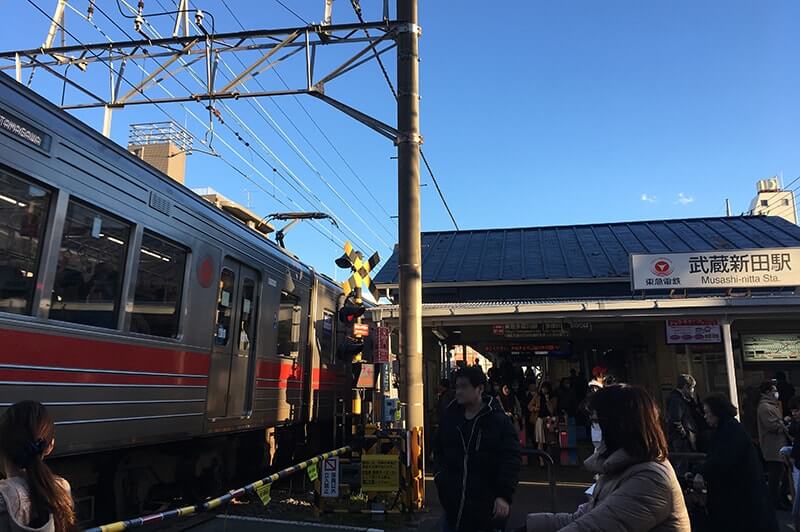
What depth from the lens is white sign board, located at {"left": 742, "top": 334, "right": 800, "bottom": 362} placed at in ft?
34.6

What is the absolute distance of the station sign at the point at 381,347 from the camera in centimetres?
827

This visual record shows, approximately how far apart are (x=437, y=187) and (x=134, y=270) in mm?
6764

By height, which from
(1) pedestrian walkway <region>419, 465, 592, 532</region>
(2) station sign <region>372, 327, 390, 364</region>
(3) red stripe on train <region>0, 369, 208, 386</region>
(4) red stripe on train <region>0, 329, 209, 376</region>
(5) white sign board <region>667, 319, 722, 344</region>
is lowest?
(1) pedestrian walkway <region>419, 465, 592, 532</region>

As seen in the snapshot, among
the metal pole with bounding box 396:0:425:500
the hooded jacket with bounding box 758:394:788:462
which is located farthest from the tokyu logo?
the metal pole with bounding box 396:0:425:500

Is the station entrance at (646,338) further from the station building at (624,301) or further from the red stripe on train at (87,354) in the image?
the red stripe on train at (87,354)

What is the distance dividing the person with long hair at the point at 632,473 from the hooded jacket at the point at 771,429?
6.45m

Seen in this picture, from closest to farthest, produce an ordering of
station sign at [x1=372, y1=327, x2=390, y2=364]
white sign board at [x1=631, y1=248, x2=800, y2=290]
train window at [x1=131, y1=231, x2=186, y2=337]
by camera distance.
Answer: train window at [x1=131, y1=231, x2=186, y2=337] < station sign at [x1=372, y1=327, x2=390, y2=364] < white sign board at [x1=631, y1=248, x2=800, y2=290]

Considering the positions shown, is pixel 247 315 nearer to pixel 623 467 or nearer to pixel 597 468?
pixel 597 468

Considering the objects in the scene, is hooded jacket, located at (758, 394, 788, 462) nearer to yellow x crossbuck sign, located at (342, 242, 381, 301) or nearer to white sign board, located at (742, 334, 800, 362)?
white sign board, located at (742, 334, 800, 362)

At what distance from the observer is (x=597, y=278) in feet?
39.2

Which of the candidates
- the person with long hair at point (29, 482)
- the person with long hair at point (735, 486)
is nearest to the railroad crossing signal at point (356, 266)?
the person with long hair at point (735, 486)

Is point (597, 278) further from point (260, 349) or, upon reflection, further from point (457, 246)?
point (260, 349)

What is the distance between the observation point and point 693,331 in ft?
29.9

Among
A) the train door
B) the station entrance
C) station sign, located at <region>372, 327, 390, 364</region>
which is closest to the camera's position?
the train door
